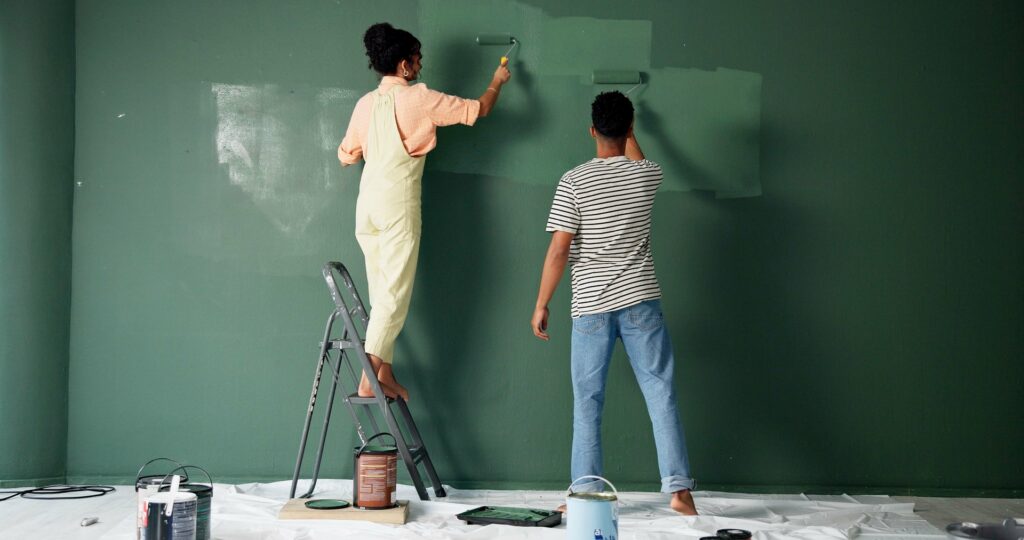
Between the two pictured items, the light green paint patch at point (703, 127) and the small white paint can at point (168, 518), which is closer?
the small white paint can at point (168, 518)

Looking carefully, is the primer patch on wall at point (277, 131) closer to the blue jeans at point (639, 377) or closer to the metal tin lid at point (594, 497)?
the blue jeans at point (639, 377)

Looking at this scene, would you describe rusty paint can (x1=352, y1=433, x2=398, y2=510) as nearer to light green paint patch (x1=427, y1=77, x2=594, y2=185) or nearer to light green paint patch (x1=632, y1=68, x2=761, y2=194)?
light green paint patch (x1=427, y1=77, x2=594, y2=185)

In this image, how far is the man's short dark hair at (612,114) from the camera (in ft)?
9.54

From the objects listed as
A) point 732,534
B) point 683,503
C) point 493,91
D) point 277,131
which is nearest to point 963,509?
point 683,503

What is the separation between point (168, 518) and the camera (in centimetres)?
213

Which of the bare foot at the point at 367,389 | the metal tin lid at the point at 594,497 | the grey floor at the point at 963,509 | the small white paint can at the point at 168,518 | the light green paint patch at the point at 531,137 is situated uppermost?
the light green paint patch at the point at 531,137

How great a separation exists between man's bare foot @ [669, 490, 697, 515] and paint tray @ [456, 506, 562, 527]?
0.36 meters

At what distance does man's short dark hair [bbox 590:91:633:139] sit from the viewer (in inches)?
114

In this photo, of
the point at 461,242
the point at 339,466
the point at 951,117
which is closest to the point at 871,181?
the point at 951,117

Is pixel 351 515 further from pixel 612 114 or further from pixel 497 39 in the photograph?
pixel 497 39

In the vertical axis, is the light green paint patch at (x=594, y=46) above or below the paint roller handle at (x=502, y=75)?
above

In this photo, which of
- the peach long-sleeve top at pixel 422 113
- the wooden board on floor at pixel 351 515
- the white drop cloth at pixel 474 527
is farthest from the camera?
the peach long-sleeve top at pixel 422 113

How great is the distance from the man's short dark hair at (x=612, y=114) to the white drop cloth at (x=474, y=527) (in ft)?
3.99

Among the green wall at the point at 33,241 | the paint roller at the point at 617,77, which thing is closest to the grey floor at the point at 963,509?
the paint roller at the point at 617,77
